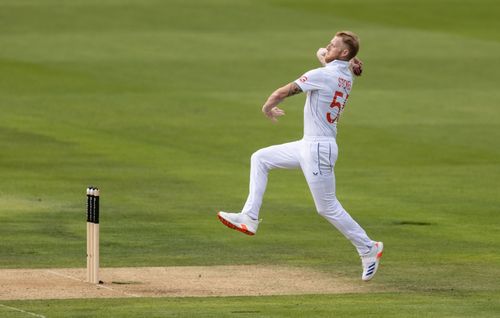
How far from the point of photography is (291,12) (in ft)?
130

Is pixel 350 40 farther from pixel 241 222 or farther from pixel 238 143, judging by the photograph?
pixel 238 143

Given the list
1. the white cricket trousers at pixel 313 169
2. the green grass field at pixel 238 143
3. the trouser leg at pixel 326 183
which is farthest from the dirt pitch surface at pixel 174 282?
the white cricket trousers at pixel 313 169

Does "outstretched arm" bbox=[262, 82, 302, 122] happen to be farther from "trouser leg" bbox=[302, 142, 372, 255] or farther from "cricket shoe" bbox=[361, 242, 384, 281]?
"cricket shoe" bbox=[361, 242, 384, 281]

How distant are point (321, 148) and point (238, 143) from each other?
12.2 m

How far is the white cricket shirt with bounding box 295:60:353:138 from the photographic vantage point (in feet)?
44.5

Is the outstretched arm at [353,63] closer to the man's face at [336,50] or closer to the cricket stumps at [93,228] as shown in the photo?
the man's face at [336,50]

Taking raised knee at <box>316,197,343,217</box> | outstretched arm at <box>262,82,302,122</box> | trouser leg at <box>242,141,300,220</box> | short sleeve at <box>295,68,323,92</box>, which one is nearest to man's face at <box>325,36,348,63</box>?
short sleeve at <box>295,68,323,92</box>

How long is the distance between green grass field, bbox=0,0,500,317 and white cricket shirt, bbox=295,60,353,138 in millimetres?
1731

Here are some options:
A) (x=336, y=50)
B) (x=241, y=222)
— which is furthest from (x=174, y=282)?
(x=336, y=50)

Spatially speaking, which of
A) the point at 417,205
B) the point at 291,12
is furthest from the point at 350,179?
the point at 291,12

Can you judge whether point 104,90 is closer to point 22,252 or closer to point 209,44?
point 209,44

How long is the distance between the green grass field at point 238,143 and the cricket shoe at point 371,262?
0.33m

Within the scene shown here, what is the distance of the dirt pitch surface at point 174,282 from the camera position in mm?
13234

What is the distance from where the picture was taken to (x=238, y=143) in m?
25.8
